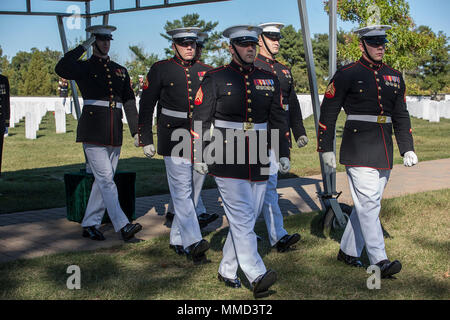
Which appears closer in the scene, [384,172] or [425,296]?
[425,296]

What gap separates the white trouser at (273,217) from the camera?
609cm

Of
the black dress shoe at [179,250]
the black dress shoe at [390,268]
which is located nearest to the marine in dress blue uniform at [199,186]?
the black dress shoe at [179,250]

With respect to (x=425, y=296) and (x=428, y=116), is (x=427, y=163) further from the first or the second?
(x=428, y=116)

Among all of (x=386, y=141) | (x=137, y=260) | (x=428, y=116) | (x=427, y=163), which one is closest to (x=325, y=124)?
(x=386, y=141)

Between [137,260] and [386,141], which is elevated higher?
[386,141]

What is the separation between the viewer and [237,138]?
189 inches

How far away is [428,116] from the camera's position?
99.7 ft

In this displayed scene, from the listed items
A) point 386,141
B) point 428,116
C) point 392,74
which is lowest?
point 428,116

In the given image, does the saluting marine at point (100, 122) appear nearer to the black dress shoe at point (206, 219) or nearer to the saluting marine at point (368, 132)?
the black dress shoe at point (206, 219)

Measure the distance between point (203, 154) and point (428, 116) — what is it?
2746 centimetres

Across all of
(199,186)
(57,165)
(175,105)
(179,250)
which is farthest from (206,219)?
(57,165)

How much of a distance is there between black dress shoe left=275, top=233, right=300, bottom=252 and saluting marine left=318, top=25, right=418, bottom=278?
491mm

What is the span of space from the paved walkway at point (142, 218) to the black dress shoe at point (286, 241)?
1279 mm

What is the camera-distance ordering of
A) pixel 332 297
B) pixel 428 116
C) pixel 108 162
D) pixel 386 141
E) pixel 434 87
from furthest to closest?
pixel 434 87, pixel 428 116, pixel 108 162, pixel 386 141, pixel 332 297
